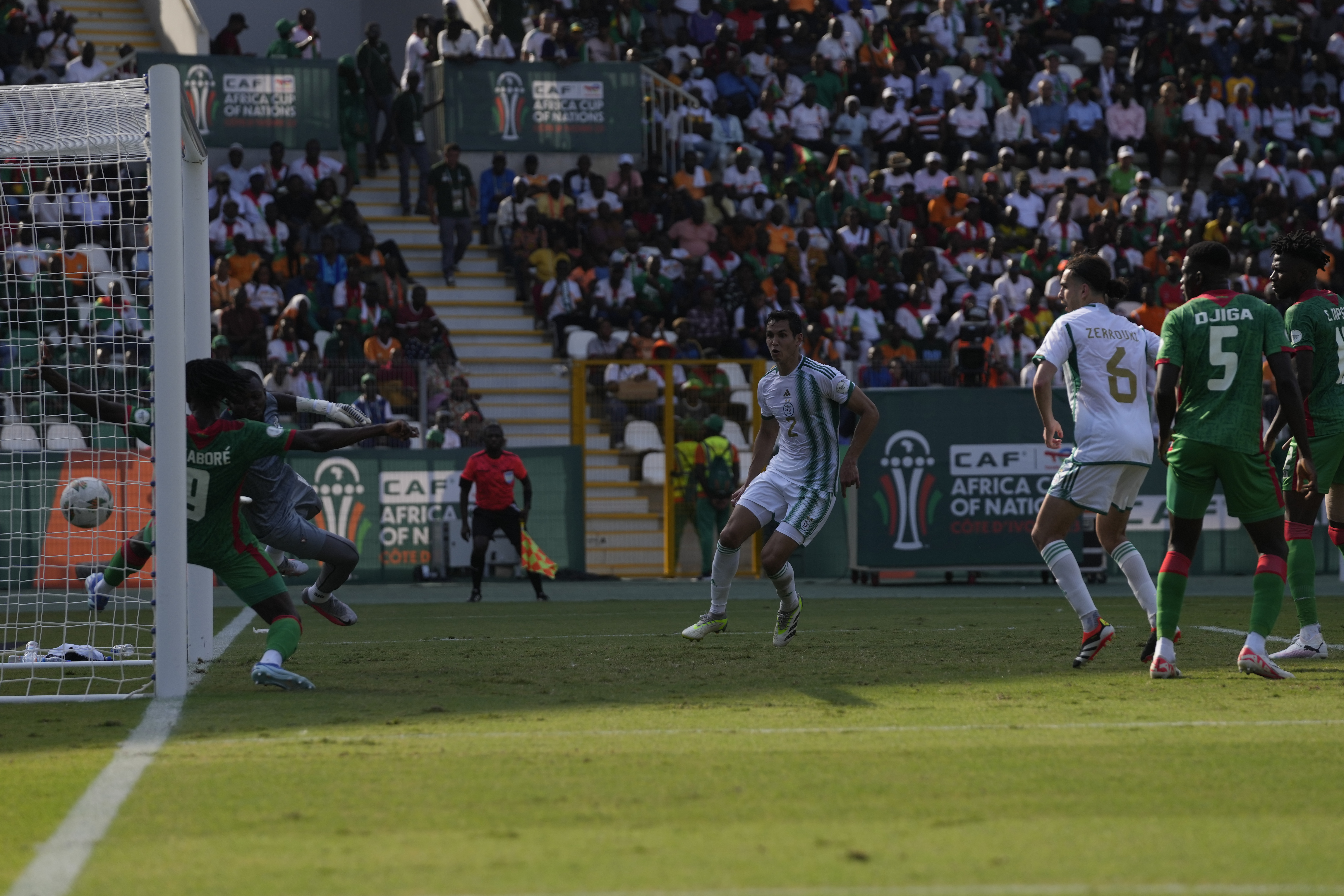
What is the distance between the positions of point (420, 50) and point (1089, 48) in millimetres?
12927

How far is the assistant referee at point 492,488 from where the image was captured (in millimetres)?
16969

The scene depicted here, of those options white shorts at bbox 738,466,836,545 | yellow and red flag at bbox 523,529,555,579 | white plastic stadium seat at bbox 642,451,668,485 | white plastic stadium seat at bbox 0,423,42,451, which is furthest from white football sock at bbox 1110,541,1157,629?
white plastic stadium seat at bbox 642,451,668,485

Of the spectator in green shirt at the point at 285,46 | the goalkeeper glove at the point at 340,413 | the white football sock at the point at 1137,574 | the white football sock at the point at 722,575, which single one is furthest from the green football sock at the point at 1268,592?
the spectator in green shirt at the point at 285,46

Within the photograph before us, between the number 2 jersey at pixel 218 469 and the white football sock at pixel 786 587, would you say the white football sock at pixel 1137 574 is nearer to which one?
the white football sock at pixel 786 587

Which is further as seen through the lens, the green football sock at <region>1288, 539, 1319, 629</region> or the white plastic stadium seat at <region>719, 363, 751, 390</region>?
the white plastic stadium seat at <region>719, 363, 751, 390</region>

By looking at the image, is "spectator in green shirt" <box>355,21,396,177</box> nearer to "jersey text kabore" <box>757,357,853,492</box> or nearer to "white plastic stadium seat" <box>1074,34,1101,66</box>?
"white plastic stadium seat" <box>1074,34,1101,66</box>

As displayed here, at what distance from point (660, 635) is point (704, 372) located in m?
8.59

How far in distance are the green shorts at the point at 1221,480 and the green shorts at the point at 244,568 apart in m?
4.62

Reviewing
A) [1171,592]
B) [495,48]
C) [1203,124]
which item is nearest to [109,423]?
[1171,592]

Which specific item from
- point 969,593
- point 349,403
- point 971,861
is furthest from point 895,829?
point 349,403

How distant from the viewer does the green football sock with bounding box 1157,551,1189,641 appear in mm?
8008

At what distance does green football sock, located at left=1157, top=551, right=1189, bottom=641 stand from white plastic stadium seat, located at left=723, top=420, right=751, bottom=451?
11571 millimetres

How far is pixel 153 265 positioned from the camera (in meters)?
8.06

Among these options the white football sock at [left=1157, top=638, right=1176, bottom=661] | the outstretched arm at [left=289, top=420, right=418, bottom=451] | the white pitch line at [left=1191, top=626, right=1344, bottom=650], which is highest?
the outstretched arm at [left=289, top=420, right=418, bottom=451]
